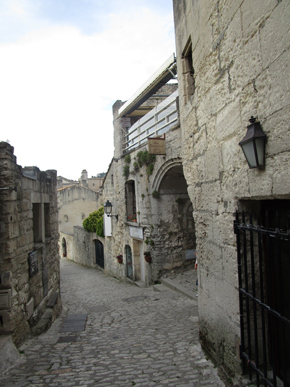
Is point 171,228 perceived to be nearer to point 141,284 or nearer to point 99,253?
point 141,284

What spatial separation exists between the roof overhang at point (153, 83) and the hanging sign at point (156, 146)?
172 cm

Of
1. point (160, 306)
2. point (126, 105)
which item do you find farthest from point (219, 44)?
point (126, 105)

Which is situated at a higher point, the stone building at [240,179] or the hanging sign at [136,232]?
the stone building at [240,179]

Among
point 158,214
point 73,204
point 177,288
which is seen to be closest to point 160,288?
Answer: point 177,288

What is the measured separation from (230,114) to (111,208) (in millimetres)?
9986

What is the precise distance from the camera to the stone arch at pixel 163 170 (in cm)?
791

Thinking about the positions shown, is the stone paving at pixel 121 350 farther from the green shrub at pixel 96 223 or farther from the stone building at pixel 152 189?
the green shrub at pixel 96 223

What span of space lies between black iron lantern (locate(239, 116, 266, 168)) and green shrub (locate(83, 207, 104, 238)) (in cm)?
1319

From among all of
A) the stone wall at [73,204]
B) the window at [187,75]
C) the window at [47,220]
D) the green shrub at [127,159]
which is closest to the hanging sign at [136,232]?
the green shrub at [127,159]

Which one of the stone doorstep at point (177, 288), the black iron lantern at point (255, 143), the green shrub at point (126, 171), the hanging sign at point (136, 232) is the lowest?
the stone doorstep at point (177, 288)

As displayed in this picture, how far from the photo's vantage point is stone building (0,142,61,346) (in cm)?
421

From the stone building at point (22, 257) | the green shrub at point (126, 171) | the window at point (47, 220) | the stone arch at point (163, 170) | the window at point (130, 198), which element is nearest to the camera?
the stone building at point (22, 257)

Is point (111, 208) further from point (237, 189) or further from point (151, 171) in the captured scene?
point (237, 189)

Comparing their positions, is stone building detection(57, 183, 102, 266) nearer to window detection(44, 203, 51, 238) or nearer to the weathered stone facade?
the weathered stone facade
